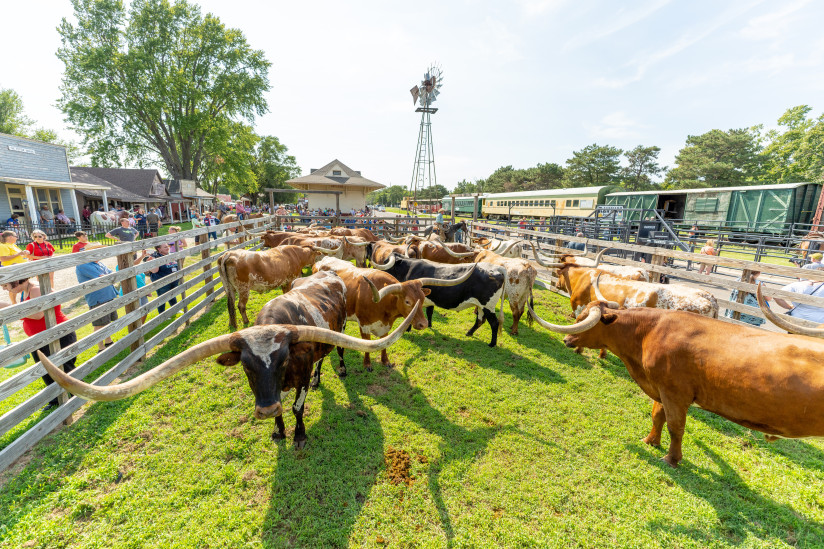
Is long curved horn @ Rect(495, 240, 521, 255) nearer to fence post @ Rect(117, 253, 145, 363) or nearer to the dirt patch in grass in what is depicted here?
the dirt patch in grass

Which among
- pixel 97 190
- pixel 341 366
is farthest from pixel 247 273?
pixel 97 190

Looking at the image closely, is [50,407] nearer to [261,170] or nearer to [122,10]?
[122,10]

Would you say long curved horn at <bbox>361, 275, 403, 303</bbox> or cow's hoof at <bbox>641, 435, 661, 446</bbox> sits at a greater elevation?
long curved horn at <bbox>361, 275, 403, 303</bbox>

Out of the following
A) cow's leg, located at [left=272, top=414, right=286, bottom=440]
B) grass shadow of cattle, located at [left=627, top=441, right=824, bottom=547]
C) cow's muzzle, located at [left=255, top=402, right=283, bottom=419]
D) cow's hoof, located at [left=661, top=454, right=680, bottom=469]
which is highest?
cow's muzzle, located at [left=255, top=402, right=283, bottom=419]

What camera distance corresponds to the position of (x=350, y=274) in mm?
5992

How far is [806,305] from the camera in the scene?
4762 millimetres

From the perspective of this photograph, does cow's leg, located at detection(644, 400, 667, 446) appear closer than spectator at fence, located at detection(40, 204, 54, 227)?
Yes

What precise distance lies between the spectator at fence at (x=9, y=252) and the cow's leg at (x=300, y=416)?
636cm

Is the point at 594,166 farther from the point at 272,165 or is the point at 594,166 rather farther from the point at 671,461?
the point at 671,461

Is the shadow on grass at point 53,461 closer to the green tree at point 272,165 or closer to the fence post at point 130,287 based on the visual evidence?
the fence post at point 130,287

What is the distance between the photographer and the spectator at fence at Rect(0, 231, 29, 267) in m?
5.81

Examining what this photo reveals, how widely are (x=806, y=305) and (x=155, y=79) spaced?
40790mm

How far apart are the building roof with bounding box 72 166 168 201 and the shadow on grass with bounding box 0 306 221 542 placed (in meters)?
38.9

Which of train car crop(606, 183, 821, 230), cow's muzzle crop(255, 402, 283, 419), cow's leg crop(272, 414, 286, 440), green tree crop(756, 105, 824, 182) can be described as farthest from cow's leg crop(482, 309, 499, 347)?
green tree crop(756, 105, 824, 182)
